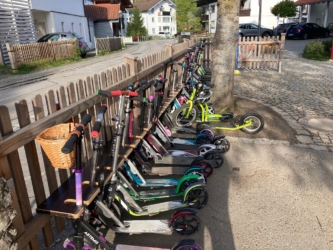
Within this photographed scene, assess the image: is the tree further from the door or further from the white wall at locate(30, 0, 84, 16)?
the door

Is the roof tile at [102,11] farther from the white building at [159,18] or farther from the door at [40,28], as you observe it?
the white building at [159,18]

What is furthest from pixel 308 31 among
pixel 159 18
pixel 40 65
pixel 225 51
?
pixel 159 18

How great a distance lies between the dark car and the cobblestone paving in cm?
1829

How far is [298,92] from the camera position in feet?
30.1

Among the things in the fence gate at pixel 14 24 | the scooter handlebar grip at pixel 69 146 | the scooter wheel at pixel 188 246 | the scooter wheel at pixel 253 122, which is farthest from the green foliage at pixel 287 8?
the scooter handlebar grip at pixel 69 146

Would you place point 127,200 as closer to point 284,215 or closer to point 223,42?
point 284,215

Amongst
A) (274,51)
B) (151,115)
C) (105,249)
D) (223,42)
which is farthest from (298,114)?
(274,51)

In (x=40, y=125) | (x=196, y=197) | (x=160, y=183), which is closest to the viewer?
(x=40, y=125)

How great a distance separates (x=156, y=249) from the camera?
283cm

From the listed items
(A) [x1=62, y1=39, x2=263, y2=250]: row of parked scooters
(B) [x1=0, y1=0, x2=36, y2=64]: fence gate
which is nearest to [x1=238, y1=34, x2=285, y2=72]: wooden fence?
(A) [x1=62, y1=39, x2=263, y2=250]: row of parked scooters

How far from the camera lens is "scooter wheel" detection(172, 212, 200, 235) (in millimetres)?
3129

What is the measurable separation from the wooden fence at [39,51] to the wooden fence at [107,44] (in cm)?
492

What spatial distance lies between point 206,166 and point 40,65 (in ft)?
51.1

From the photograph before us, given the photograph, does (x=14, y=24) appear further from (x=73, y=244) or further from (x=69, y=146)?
(x=69, y=146)
